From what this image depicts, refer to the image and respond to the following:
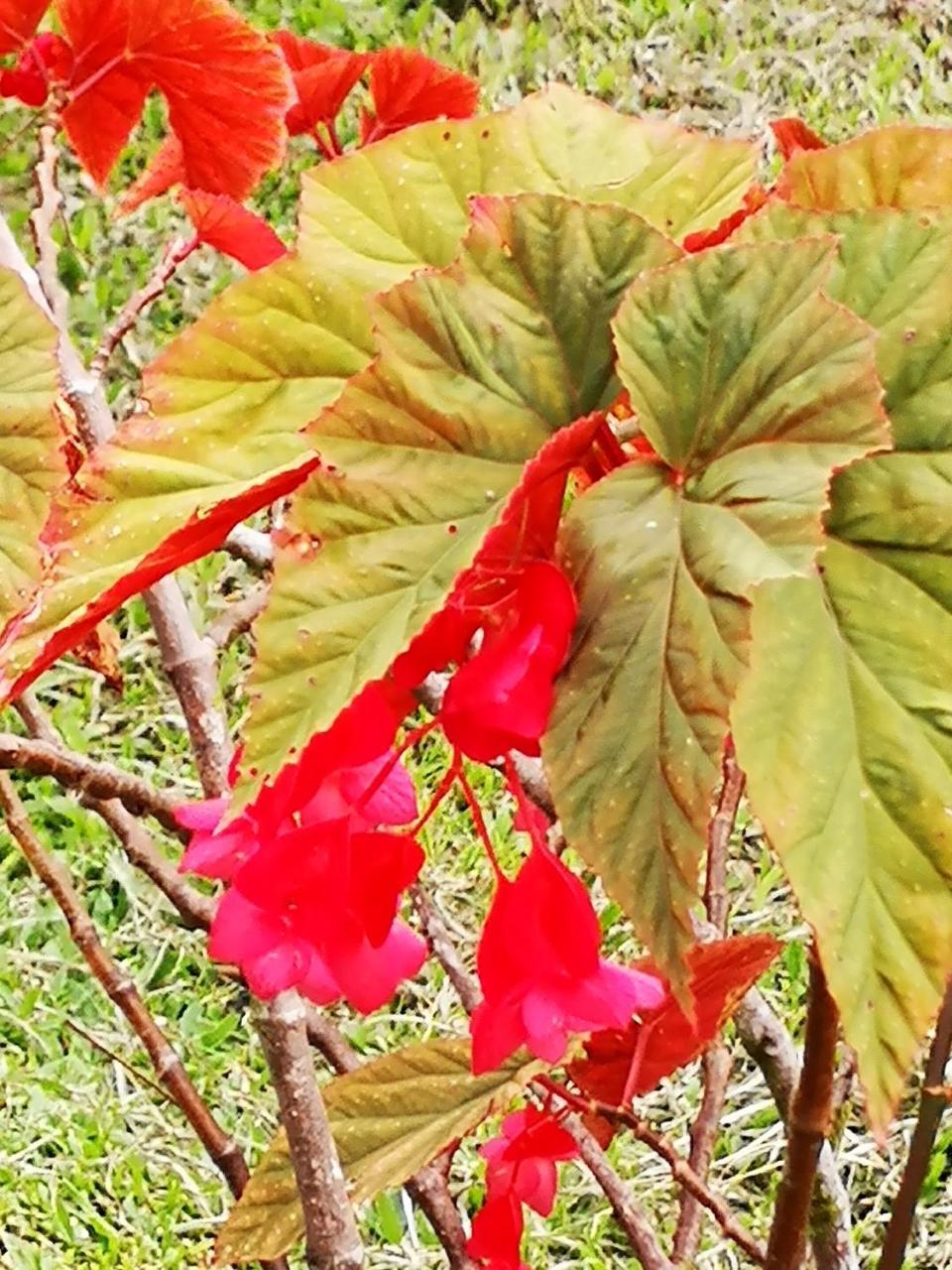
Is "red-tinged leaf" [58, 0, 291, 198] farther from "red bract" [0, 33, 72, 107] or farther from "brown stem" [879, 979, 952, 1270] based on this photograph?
"brown stem" [879, 979, 952, 1270]

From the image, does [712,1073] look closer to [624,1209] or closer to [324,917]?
[624,1209]

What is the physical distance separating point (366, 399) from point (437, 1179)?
0.52 metres

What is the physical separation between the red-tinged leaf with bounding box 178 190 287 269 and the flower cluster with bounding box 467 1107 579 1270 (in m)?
0.32

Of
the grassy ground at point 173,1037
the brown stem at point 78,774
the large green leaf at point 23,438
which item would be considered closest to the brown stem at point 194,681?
the brown stem at point 78,774

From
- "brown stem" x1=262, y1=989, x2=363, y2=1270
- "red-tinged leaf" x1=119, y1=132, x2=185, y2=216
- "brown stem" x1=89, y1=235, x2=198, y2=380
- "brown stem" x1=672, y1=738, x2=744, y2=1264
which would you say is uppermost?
"red-tinged leaf" x1=119, y1=132, x2=185, y2=216

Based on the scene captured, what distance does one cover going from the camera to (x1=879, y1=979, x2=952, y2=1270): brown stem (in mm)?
561

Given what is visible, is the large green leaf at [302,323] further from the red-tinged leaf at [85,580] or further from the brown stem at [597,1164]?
the brown stem at [597,1164]

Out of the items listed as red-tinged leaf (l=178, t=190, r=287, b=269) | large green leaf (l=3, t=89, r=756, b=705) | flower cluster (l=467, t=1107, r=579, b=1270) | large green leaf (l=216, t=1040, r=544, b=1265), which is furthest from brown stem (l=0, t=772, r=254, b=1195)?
large green leaf (l=3, t=89, r=756, b=705)

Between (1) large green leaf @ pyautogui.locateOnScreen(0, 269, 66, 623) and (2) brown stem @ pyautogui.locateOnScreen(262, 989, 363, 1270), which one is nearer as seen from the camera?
(1) large green leaf @ pyautogui.locateOnScreen(0, 269, 66, 623)

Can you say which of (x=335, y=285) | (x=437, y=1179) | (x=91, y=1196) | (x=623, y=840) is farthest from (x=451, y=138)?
(x=91, y=1196)

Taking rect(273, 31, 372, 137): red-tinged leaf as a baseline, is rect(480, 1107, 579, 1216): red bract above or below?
below

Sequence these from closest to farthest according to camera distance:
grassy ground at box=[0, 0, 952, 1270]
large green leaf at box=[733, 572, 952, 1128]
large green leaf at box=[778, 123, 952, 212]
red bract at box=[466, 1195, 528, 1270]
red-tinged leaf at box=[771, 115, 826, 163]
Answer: large green leaf at box=[733, 572, 952, 1128], large green leaf at box=[778, 123, 952, 212], red-tinged leaf at box=[771, 115, 826, 163], red bract at box=[466, 1195, 528, 1270], grassy ground at box=[0, 0, 952, 1270]

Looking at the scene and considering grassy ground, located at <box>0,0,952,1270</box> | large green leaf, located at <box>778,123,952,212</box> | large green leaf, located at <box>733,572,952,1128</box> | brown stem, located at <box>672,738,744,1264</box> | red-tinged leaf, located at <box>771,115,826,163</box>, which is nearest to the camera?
large green leaf, located at <box>733,572,952,1128</box>

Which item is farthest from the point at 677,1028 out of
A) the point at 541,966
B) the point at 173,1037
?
the point at 173,1037
